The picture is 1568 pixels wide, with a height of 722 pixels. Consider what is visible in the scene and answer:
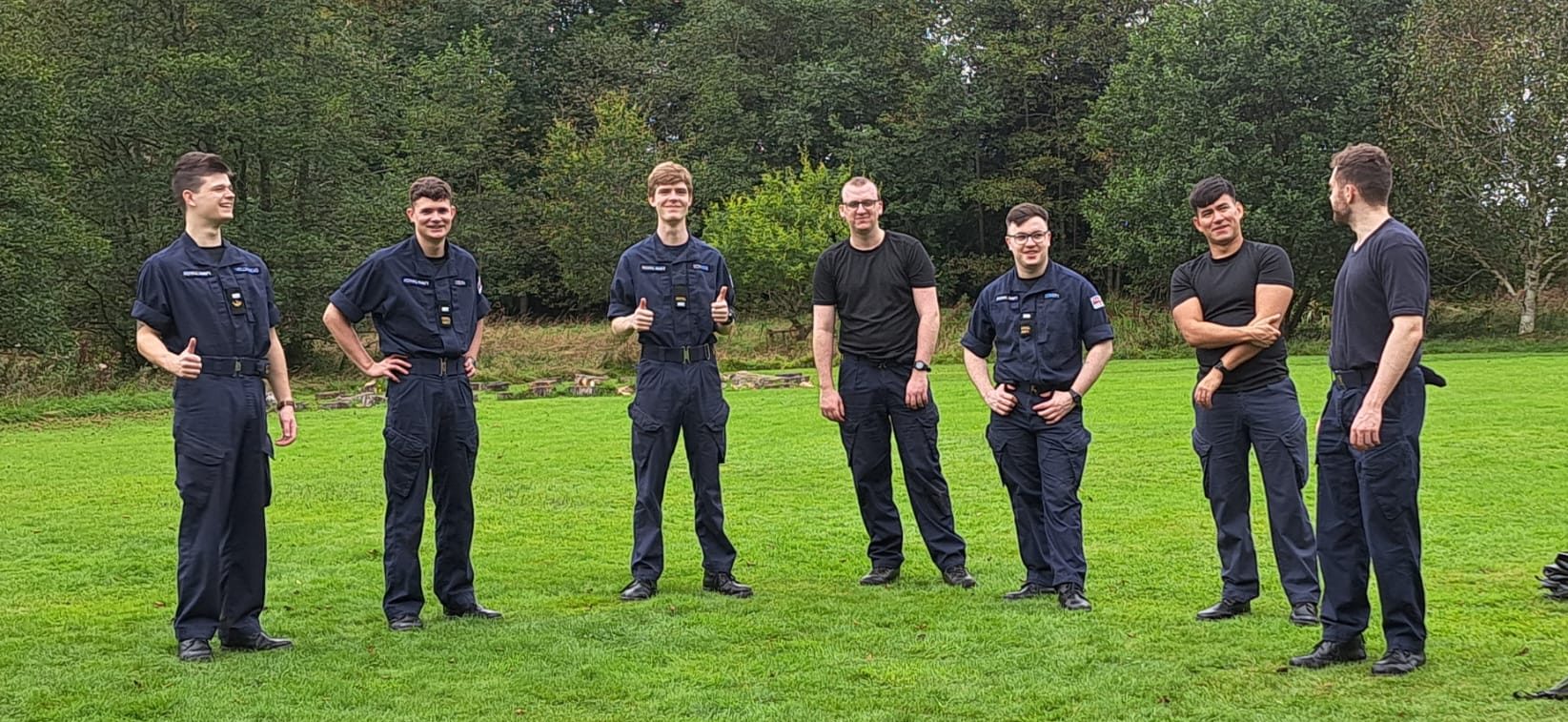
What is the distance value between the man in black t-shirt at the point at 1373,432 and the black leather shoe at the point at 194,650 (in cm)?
448

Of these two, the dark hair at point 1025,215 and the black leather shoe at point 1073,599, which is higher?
the dark hair at point 1025,215

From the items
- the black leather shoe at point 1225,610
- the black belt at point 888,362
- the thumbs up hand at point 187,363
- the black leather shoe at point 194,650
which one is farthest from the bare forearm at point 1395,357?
the black leather shoe at point 194,650

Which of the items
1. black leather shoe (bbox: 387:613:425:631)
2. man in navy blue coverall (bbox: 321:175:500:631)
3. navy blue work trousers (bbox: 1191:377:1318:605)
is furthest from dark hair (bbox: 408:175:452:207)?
navy blue work trousers (bbox: 1191:377:1318:605)

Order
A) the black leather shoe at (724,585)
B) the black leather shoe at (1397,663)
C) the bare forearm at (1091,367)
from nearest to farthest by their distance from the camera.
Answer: the black leather shoe at (1397,663)
the bare forearm at (1091,367)
the black leather shoe at (724,585)

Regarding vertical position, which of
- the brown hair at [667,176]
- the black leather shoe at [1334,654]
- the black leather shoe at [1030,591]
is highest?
the brown hair at [667,176]

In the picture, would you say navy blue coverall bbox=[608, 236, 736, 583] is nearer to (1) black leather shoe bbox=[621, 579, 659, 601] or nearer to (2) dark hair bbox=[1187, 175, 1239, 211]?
(1) black leather shoe bbox=[621, 579, 659, 601]

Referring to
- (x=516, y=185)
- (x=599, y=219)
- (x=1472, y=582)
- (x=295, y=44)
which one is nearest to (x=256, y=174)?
(x=295, y=44)

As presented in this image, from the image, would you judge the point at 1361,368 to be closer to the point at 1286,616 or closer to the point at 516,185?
the point at 1286,616

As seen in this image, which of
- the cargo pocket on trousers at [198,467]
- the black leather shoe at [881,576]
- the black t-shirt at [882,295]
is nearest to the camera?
the cargo pocket on trousers at [198,467]

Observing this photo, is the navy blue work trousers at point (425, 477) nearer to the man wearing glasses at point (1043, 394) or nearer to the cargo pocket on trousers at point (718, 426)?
the cargo pocket on trousers at point (718, 426)

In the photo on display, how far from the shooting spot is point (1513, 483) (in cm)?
1076

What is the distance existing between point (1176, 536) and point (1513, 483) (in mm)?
3640

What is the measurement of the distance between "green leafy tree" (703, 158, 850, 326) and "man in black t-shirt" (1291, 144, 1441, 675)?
91.0 ft

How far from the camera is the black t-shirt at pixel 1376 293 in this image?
512 cm
